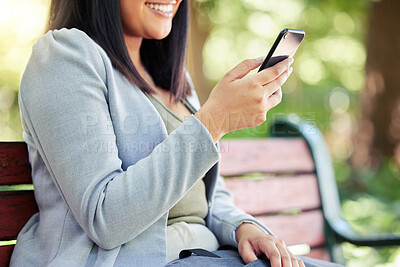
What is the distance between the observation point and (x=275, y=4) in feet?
32.9

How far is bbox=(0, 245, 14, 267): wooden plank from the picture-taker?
152cm

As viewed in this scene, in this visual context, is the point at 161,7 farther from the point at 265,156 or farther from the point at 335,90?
the point at 335,90

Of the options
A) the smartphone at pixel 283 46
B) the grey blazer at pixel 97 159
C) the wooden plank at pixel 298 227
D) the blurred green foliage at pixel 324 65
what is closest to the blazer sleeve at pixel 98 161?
the grey blazer at pixel 97 159

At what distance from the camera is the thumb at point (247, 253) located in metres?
1.40

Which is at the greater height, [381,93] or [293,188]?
[293,188]

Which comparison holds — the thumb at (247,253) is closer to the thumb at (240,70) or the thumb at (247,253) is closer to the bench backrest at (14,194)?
the thumb at (240,70)

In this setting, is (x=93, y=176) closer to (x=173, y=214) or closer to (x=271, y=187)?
(x=173, y=214)

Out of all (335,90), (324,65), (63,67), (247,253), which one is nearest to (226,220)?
(247,253)

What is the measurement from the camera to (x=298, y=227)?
7.45ft

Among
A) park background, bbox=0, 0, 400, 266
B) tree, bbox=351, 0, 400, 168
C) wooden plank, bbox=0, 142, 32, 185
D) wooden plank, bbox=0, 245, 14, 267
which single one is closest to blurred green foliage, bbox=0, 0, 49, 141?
park background, bbox=0, 0, 400, 266

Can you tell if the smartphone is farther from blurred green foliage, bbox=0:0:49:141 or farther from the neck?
blurred green foliage, bbox=0:0:49:141

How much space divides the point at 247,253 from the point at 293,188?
0.97 meters

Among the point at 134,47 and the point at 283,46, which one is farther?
the point at 134,47

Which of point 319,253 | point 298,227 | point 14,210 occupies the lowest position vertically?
point 319,253
